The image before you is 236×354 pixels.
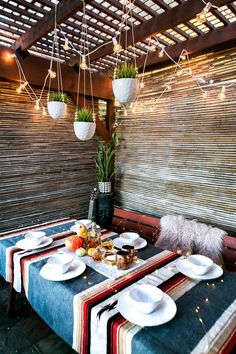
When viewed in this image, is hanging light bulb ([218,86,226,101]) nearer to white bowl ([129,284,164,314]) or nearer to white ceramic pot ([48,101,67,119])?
white ceramic pot ([48,101,67,119])

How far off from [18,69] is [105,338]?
245cm

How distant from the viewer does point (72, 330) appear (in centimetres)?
114

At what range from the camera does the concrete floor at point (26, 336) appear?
1644 mm

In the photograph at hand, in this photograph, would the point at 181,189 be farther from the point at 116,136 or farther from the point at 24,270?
the point at 24,270

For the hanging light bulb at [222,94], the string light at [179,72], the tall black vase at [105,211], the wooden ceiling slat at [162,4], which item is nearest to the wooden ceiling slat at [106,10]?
A: the wooden ceiling slat at [162,4]

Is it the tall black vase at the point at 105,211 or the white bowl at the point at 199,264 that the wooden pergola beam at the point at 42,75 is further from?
the white bowl at the point at 199,264

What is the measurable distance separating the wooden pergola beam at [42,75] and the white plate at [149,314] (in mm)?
2307

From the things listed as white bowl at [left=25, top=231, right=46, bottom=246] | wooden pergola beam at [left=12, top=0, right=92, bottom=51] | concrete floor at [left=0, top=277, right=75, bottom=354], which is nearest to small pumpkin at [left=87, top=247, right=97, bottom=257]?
white bowl at [left=25, top=231, right=46, bottom=246]

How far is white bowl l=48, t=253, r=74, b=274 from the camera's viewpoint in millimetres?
1350

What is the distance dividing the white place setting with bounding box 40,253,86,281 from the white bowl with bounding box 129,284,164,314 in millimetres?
369

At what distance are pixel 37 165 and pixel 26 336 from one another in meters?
1.72

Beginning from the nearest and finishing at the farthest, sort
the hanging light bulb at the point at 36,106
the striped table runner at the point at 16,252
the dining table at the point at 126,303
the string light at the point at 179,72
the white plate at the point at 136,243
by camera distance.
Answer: the dining table at the point at 126,303 < the striped table runner at the point at 16,252 < the white plate at the point at 136,243 < the string light at the point at 179,72 < the hanging light bulb at the point at 36,106

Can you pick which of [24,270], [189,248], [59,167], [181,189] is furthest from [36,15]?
[189,248]

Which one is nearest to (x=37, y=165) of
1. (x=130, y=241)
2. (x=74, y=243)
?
(x=74, y=243)
